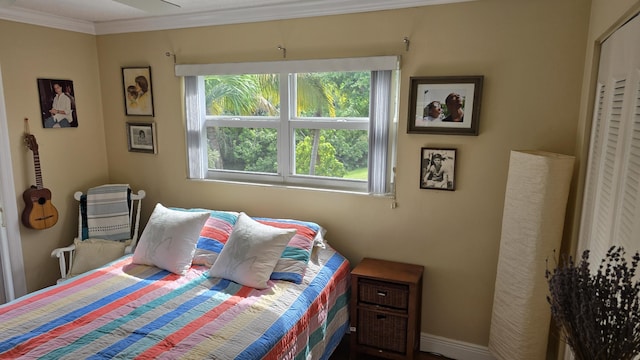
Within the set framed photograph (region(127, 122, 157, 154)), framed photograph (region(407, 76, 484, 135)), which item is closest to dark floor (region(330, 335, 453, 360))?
framed photograph (region(407, 76, 484, 135))

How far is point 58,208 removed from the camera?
3.57 metres

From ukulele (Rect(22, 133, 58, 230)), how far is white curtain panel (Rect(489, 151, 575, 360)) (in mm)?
3436

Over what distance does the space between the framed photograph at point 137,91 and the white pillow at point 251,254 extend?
160cm

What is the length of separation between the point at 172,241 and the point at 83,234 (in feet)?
3.92

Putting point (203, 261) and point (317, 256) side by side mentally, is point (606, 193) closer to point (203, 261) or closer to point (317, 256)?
point (317, 256)

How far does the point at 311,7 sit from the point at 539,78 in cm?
154

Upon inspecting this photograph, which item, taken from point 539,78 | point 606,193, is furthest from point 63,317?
point 539,78

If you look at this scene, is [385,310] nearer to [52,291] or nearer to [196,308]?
[196,308]

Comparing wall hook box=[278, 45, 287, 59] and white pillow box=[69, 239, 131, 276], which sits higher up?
wall hook box=[278, 45, 287, 59]

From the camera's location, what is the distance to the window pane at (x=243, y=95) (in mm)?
3303

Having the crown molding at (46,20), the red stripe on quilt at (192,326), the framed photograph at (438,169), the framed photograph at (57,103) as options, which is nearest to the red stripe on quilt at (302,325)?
the red stripe on quilt at (192,326)

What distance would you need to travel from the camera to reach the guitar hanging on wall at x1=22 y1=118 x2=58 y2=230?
327 centimetres

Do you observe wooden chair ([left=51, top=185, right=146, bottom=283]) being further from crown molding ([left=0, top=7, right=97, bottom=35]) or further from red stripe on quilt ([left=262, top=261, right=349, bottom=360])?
red stripe on quilt ([left=262, top=261, right=349, bottom=360])

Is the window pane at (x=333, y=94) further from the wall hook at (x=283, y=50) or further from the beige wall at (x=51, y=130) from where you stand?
the beige wall at (x=51, y=130)
